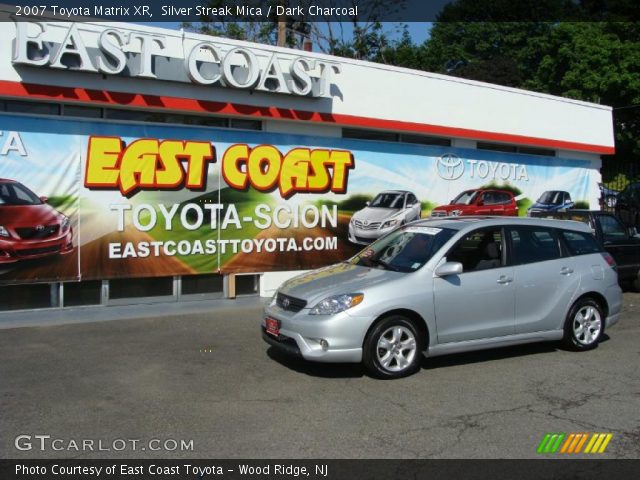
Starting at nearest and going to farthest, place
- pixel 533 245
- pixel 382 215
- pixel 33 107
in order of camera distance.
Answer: pixel 533 245
pixel 33 107
pixel 382 215

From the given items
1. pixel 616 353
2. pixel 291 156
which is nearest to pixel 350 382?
pixel 616 353

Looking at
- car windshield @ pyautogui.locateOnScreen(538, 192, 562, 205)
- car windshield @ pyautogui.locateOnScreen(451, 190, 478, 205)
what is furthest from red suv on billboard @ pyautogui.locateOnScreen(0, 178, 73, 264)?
car windshield @ pyautogui.locateOnScreen(538, 192, 562, 205)

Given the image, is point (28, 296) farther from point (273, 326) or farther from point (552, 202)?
point (552, 202)

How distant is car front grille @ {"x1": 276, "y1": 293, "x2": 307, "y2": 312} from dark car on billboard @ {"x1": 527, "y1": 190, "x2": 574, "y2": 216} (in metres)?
11.6

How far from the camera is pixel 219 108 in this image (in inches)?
458

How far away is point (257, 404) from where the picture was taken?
5.95m

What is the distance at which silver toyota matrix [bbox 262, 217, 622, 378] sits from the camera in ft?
21.6

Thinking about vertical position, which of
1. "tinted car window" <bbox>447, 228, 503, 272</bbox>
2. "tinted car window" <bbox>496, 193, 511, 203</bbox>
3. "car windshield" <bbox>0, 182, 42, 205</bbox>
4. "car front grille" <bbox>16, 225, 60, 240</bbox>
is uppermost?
"tinted car window" <bbox>496, 193, 511, 203</bbox>

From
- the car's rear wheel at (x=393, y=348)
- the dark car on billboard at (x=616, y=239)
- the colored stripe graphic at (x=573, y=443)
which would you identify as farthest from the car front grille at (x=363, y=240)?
the colored stripe graphic at (x=573, y=443)

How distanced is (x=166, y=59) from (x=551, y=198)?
11.5 metres

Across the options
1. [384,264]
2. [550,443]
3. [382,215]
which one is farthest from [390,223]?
[550,443]

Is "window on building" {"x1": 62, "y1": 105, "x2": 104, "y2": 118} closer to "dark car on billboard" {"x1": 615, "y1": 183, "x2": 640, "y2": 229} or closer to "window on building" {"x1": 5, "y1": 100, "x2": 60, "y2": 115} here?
"window on building" {"x1": 5, "y1": 100, "x2": 60, "y2": 115}
